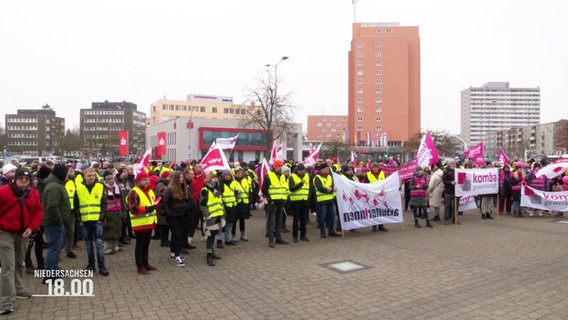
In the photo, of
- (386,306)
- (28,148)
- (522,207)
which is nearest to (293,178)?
(386,306)

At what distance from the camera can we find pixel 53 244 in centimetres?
676

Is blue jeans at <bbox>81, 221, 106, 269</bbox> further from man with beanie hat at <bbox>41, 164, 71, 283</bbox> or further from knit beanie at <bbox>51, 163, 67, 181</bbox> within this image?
knit beanie at <bbox>51, 163, 67, 181</bbox>

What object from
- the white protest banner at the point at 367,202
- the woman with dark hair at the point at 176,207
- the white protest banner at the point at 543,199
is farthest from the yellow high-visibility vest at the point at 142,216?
the white protest banner at the point at 543,199

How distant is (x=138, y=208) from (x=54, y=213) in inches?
50.6

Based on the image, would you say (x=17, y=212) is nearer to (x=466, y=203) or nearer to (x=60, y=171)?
(x=60, y=171)

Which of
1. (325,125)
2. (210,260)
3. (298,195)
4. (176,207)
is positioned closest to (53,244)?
(176,207)

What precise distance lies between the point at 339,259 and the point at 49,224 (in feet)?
17.3

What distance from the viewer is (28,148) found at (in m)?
135

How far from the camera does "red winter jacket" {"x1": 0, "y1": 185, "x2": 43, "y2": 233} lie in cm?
552

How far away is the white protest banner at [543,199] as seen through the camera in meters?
13.8

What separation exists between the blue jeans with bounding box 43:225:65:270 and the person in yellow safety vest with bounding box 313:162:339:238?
19.3 ft

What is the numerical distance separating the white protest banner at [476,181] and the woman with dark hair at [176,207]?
8.87m

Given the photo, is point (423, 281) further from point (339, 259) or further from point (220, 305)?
point (220, 305)

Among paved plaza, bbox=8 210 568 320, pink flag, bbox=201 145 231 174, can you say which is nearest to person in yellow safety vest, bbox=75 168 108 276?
paved plaza, bbox=8 210 568 320
